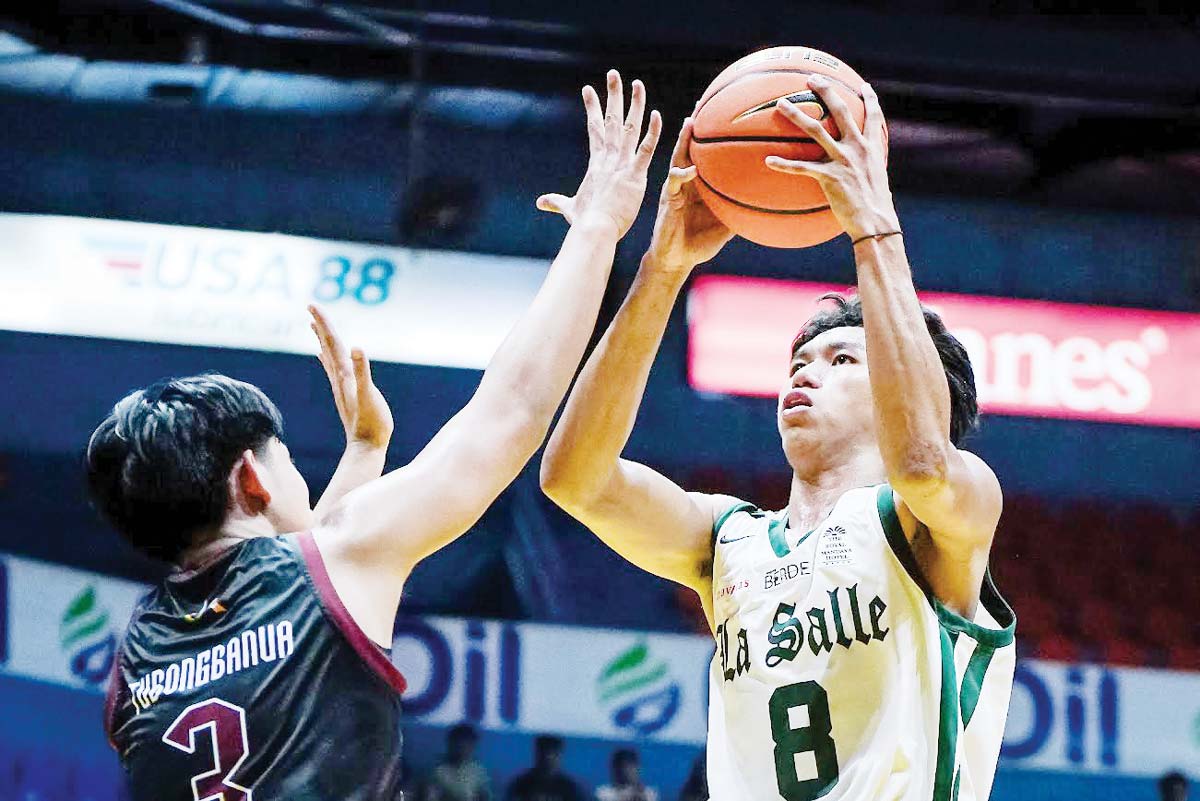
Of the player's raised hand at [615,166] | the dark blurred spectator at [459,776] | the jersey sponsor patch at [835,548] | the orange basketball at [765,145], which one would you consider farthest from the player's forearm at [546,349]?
the dark blurred spectator at [459,776]

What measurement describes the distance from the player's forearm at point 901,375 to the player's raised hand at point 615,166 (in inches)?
18.7

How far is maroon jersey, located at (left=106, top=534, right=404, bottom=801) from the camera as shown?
2.48 m

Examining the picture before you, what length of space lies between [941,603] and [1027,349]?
33.1ft

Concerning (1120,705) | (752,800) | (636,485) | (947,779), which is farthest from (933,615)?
(1120,705)

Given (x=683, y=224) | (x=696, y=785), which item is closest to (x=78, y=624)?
(x=696, y=785)

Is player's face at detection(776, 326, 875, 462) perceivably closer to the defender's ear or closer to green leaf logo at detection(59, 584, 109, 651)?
the defender's ear

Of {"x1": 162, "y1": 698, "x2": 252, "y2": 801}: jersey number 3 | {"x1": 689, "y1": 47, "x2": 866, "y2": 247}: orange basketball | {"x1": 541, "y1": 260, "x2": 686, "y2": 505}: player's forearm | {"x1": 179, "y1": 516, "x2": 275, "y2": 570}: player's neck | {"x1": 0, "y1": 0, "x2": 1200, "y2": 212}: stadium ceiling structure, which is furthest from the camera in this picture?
{"x1": 0, "y1": 0, "x2": 1200, "y2": 212}: stadium ceiling structure

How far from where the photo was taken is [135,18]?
12.4 metres

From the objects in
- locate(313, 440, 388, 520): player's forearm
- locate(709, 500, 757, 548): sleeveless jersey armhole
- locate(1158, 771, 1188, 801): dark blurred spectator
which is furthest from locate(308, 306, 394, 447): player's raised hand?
locate(1158, 771, 1188, 801): dark blurred spectator

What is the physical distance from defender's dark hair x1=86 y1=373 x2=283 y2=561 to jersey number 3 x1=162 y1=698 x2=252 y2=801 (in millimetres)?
318

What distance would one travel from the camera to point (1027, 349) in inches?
509

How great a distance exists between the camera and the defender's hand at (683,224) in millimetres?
3633

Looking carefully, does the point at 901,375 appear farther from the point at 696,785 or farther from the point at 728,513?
the point at 696,785

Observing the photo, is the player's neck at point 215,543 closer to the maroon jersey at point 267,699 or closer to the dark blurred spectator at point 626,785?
the maroon jersey at point 267,699
